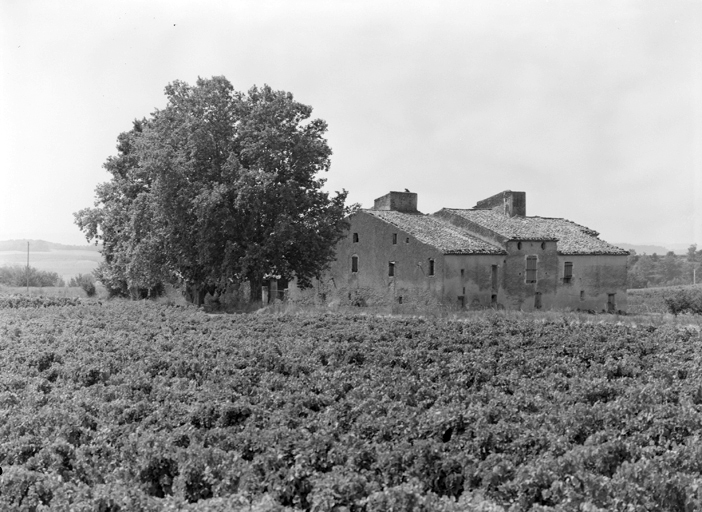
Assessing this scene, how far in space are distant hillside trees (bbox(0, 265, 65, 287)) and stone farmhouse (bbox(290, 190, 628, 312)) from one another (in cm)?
4284

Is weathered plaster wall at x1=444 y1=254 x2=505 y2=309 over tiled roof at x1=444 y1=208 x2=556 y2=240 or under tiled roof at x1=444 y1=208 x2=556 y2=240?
under

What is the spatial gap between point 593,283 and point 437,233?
10.3 m

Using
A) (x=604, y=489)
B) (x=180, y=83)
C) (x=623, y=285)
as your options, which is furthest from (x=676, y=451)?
(x=623, y=285)

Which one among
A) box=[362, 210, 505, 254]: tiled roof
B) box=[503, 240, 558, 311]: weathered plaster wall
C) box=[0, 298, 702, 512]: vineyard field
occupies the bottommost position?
box=[0, 298, 702, 512]: vineyard field

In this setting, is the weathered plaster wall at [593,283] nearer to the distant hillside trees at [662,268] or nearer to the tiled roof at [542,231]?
the tiled roof at [542,231]

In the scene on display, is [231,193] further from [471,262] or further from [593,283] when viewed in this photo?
[593,283]

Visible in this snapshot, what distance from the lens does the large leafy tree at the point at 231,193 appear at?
30531 mm

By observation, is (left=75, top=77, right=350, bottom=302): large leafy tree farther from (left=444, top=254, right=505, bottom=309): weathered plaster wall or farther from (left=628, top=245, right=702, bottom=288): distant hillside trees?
(left=628, top=245, right=702, bottom=288): distant hillside trees

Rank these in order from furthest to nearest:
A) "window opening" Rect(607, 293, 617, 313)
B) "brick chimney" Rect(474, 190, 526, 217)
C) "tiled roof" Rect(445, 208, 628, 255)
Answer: "brick chimney" Rect(474, 190, 526, 217), "window opening" Rect(607, 293, 617, 313), "tiled roof" Rect(445, 208, 628, 255)

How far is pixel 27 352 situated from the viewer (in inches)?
690

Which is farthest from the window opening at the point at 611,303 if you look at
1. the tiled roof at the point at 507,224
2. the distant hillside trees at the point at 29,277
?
the distant hillside trees at the point at 29,277

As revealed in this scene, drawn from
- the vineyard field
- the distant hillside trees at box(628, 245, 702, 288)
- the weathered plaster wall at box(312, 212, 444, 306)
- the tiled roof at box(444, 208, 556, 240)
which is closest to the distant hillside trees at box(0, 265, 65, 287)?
the weathered plaster wall at box(312, 212, 444, 306)

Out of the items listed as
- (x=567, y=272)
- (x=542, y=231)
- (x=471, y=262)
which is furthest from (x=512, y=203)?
(x=471, y=262)

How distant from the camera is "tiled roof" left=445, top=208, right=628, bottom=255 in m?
41.8
